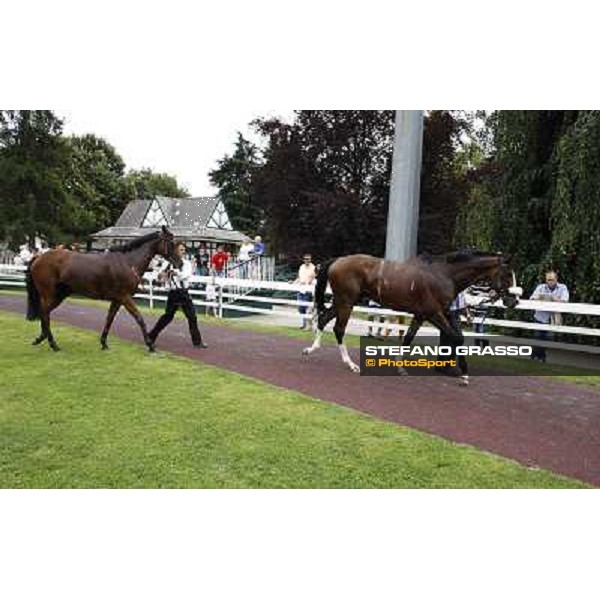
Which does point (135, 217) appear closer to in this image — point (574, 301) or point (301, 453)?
point (574, 301)

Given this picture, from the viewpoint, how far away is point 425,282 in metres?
7.55

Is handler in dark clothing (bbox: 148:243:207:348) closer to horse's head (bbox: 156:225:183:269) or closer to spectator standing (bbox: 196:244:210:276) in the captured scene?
horse's head (bbox: 156:225:183:269)

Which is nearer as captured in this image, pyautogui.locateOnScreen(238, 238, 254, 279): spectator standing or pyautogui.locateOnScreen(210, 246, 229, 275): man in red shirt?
pyautogui.locateOnScreen(210, 246, 229, 275): man in red shirt

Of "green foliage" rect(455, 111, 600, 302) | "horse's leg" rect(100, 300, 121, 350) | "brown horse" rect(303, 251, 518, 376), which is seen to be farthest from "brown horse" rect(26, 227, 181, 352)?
"green foliage" rect(455, 111, 600, 302)

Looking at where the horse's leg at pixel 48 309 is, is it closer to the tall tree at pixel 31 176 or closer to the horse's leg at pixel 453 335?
the horse's leg at pixel 453 335

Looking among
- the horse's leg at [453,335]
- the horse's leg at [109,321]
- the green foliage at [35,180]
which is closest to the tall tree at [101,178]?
the green foliage at [35,180]

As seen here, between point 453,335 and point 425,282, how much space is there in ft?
2.71

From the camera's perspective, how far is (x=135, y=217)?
157 ft

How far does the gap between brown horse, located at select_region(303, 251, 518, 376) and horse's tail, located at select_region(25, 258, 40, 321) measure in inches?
192

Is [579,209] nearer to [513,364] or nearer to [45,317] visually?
[513,364]

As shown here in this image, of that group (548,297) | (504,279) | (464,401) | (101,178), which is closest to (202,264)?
(548,297)

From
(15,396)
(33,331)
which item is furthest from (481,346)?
(33,331)

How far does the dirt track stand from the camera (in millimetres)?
4805

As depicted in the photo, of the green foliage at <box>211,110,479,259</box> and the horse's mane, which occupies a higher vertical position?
the green foliage at <box>211,110,479,259</box>
